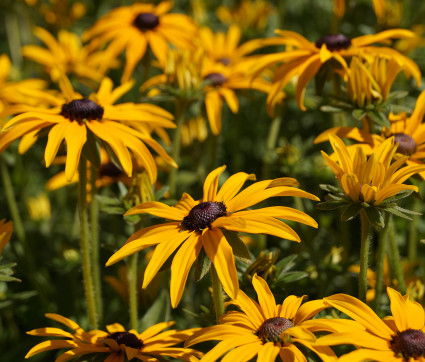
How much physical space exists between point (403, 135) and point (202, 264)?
797mm

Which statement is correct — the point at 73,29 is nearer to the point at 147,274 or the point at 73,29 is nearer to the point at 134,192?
the point at 134,192

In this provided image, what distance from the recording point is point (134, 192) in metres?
1.94

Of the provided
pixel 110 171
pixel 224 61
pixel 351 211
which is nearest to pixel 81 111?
pixel 110 171

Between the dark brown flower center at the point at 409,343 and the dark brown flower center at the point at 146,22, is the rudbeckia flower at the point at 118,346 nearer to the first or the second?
the dark brown flower center at the point at 409,343

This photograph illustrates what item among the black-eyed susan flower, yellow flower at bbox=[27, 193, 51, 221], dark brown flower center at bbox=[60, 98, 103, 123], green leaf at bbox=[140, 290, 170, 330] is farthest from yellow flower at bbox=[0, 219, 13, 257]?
yellow flower at bbox=[27, 193, 51, 221]

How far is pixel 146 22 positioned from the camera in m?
3.00

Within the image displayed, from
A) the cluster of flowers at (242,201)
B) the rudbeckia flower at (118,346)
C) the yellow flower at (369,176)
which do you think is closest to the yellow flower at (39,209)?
the cluster of flowers at (242,201)

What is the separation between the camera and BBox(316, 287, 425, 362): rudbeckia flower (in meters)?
1.22

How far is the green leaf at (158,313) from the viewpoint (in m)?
2.03

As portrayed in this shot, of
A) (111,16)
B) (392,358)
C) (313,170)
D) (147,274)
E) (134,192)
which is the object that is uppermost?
(111,16)

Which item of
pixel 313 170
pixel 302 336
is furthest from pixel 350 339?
pixel 313 170

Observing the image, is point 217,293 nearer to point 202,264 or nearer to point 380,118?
point 202,264

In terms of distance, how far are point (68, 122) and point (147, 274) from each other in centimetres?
64

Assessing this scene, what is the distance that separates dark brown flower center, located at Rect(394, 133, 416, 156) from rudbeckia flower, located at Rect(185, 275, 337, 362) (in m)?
0.59
